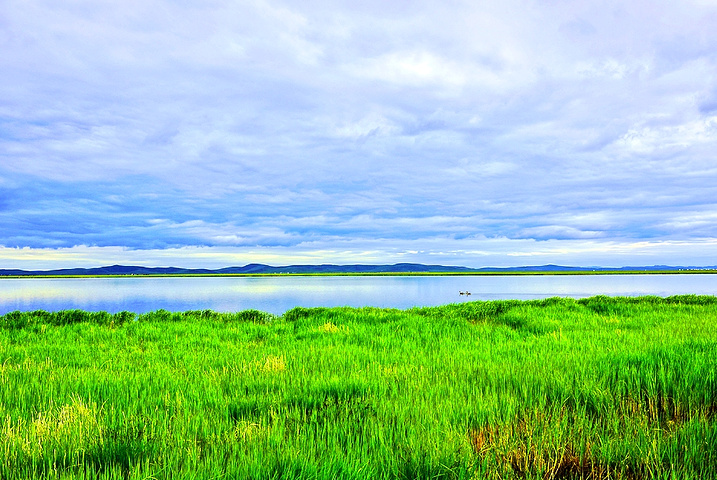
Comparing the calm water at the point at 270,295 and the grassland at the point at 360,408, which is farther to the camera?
the calm water at the point at 270,295

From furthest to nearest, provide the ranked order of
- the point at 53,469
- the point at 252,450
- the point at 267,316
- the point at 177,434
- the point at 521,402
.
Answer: the point at 267,316 → the point at 521,402 → the point at 177,434 → the point at 252,450 → the point at 53,469

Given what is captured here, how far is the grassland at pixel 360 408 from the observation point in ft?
10.1

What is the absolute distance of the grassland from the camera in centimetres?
307

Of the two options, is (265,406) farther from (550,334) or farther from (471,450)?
(550,334)

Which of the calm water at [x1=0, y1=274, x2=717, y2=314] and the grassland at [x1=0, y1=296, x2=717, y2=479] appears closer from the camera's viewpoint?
the grassland at [x1=0, y1=296, x2=717, y2=479]

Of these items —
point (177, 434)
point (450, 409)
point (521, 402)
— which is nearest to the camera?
point (177, 434)

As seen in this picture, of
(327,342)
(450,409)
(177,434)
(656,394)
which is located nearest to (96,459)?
(177,434)

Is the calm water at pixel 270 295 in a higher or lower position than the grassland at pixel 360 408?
lower

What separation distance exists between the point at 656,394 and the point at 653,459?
5.96ft

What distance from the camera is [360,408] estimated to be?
14.4 feet

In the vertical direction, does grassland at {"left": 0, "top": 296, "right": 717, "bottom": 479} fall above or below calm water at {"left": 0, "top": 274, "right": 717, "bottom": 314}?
above

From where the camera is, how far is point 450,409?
426cm

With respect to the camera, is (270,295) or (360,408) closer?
(360,408)

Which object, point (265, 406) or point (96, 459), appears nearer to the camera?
point (96, 459)
